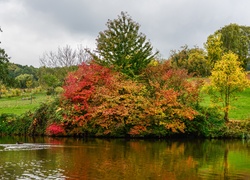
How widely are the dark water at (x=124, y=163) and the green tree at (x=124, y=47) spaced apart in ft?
54.9

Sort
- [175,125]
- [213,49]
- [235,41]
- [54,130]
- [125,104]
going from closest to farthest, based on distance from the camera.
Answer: [175,125] → [125,104] → [54,130] → [213,49] → [235,41]

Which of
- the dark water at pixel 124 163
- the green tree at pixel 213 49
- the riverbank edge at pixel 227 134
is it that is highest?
the green tree at pixel 213 49

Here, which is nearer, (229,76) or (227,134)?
(227,134)

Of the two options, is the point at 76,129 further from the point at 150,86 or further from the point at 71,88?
the point at 150,86

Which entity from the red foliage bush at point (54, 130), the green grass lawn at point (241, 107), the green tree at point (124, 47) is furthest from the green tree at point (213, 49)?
the red foliage bush at point (54, 130)

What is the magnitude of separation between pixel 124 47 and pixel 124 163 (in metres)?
25.9

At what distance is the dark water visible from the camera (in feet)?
59.7

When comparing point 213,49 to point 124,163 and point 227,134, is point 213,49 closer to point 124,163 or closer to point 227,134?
point 227,134

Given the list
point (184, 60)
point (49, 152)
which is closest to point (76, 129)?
point (49, 152)

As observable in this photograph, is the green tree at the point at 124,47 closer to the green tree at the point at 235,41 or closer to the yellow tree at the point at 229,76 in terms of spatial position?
the yellow tree at the point at 229,76

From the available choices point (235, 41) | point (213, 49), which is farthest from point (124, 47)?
point (235, 41)

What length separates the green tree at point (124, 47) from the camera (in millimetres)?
45125

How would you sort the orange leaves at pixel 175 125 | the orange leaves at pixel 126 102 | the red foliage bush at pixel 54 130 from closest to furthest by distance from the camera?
the orange leaves at pixel 175 125
the orange leaves at pixel 126 102
the red foliage bush at pixel 54 130

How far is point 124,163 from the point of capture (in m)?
21.7
